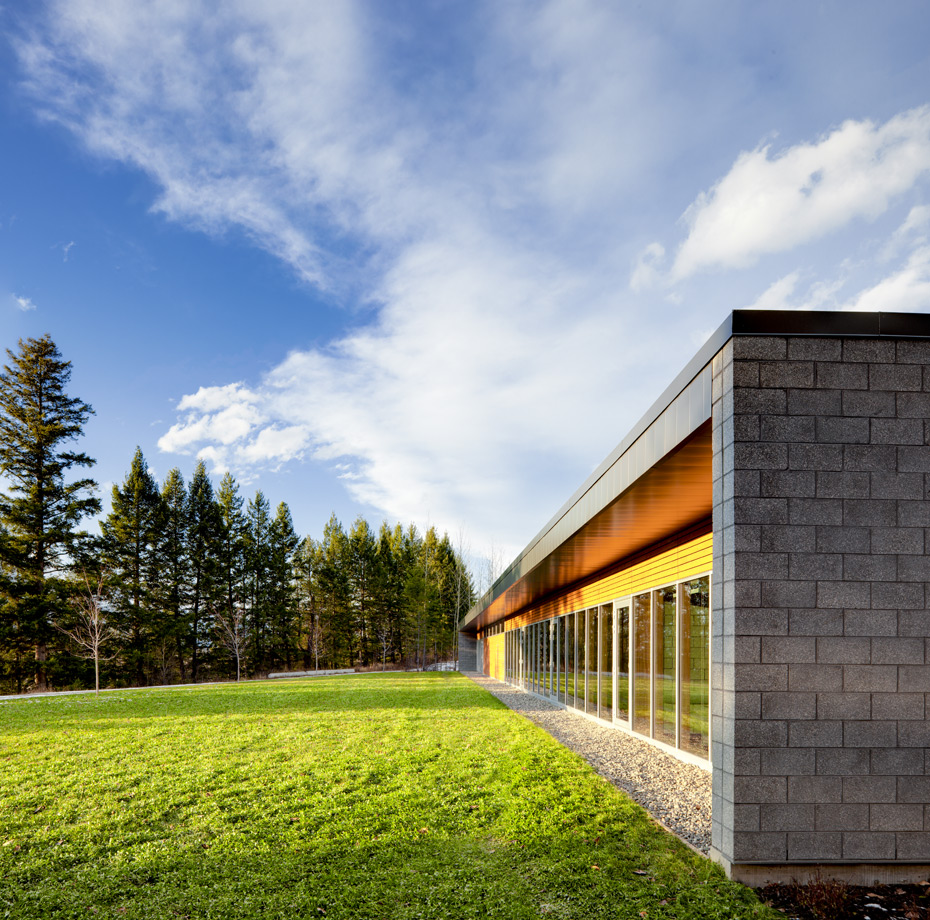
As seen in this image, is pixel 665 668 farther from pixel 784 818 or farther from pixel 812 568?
pixel 812 568

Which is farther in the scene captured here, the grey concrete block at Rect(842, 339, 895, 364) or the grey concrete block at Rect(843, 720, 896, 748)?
the grey concrete block at Rect(842, 339, 895, 364)

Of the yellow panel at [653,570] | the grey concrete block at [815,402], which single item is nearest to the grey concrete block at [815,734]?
the grey concrete block at [815,402]

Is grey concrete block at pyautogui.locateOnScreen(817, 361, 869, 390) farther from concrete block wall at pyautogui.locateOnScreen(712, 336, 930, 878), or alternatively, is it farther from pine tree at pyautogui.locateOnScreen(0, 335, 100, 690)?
pine tree at pyautogui.locateOnScreen(0, 335, 100, 690)

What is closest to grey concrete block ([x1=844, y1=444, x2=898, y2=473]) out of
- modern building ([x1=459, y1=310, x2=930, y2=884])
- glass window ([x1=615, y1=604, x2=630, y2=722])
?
modern building ([x1=459, y1=310, x2=930, y2=884])

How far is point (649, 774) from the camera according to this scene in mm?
7363

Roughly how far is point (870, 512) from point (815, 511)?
389mm

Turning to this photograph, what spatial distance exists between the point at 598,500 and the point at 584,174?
6.76 metres

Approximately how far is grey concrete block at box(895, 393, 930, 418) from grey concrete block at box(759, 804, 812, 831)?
2769 mm

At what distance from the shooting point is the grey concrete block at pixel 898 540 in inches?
171

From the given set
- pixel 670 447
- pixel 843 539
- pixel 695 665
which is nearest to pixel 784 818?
pixel 843 539

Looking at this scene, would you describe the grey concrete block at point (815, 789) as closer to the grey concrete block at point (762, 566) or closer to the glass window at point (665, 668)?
the grey concrete block at point (762, 566)

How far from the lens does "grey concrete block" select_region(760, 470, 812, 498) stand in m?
4.37

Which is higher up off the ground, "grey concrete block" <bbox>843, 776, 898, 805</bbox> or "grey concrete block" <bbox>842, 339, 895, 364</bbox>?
"grey concrete block" <bbox>842, 339, 895, 364</bbox>

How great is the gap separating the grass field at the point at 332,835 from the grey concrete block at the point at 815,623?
1657 millimetres
